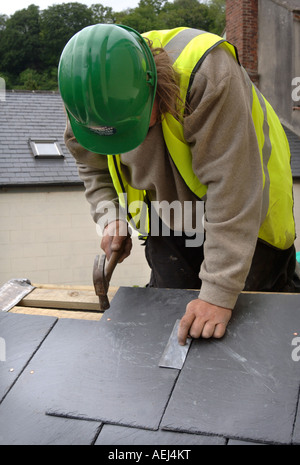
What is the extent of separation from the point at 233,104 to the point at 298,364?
98 centimetres

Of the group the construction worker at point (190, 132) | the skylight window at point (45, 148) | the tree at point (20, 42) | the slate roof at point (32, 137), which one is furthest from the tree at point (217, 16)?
the construction worker at point (190, 132)

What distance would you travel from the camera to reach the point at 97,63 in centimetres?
169

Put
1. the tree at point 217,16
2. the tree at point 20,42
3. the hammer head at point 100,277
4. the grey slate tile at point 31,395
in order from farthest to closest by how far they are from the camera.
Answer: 1. the tree at point 20,42
2. the tree at point 217,16
3. the hammer head at point 100,277
4. the grey slate tile at point 31,395

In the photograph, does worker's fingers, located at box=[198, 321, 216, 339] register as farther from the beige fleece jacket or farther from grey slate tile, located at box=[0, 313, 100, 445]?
grey slate tile, located at box=[0, 313, 100, 445]

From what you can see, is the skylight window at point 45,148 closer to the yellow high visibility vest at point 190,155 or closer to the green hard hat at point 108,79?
the yellow high visibility vest at point 190,155

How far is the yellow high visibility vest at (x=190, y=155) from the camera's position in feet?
6.42

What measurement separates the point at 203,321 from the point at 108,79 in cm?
96

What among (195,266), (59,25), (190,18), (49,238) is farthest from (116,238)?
(59,25)

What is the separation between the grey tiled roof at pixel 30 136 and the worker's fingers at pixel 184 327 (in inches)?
396

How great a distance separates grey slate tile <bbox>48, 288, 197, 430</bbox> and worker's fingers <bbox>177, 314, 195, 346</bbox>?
0.07m

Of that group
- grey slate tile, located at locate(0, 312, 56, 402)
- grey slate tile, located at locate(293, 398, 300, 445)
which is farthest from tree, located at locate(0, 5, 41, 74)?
grey slate tile, located at locate(293, 398, 300, 445)

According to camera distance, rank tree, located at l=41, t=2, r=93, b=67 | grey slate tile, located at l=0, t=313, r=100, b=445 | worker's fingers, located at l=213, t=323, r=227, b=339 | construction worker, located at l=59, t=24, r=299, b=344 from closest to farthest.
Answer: grey slate tile, located at l=0, t=313, r=100, b=445
construction worker, located at l=59, t=24, r=299, b=344
worker's fingers, located at l=213, t=323, r=227, b=339
tree, located at l=41, t=2, r=93, b=67

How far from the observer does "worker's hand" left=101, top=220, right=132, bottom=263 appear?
2.60 meters
